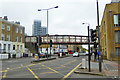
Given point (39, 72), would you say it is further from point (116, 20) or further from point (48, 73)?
point (116, 20)

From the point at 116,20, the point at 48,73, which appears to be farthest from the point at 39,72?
the point at 116,20

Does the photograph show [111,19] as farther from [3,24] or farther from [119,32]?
[3,24]

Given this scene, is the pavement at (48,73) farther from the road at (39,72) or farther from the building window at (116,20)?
the building window at (116,20)

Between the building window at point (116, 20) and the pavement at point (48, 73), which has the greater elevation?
the building window at point (116, 20)

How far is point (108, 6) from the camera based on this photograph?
2769 cm

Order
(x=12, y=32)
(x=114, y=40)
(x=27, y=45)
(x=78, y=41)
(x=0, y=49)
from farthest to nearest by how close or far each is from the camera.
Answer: (x=78, y=41)
(x=27, y=45)
(x=12, y=32)
(x=0, y=49)
(x=114, y=40)

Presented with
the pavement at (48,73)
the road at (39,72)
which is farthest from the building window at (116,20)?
the road at (39,72)

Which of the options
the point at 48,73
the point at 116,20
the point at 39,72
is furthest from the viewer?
the point at 116,20

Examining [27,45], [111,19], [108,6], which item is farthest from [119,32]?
[27,45]

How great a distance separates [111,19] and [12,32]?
96.5ft

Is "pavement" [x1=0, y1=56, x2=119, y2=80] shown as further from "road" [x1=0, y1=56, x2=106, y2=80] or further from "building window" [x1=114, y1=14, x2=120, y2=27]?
"building window" [x1=114, y1=14, x2=120, y2=27]

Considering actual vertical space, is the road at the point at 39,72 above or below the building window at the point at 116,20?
below

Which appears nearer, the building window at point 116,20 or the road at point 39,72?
the road at point 39,72

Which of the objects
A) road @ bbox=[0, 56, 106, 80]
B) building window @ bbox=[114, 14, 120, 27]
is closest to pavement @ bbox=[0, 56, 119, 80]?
road @ bbox=[0, 56, 106, 80]
